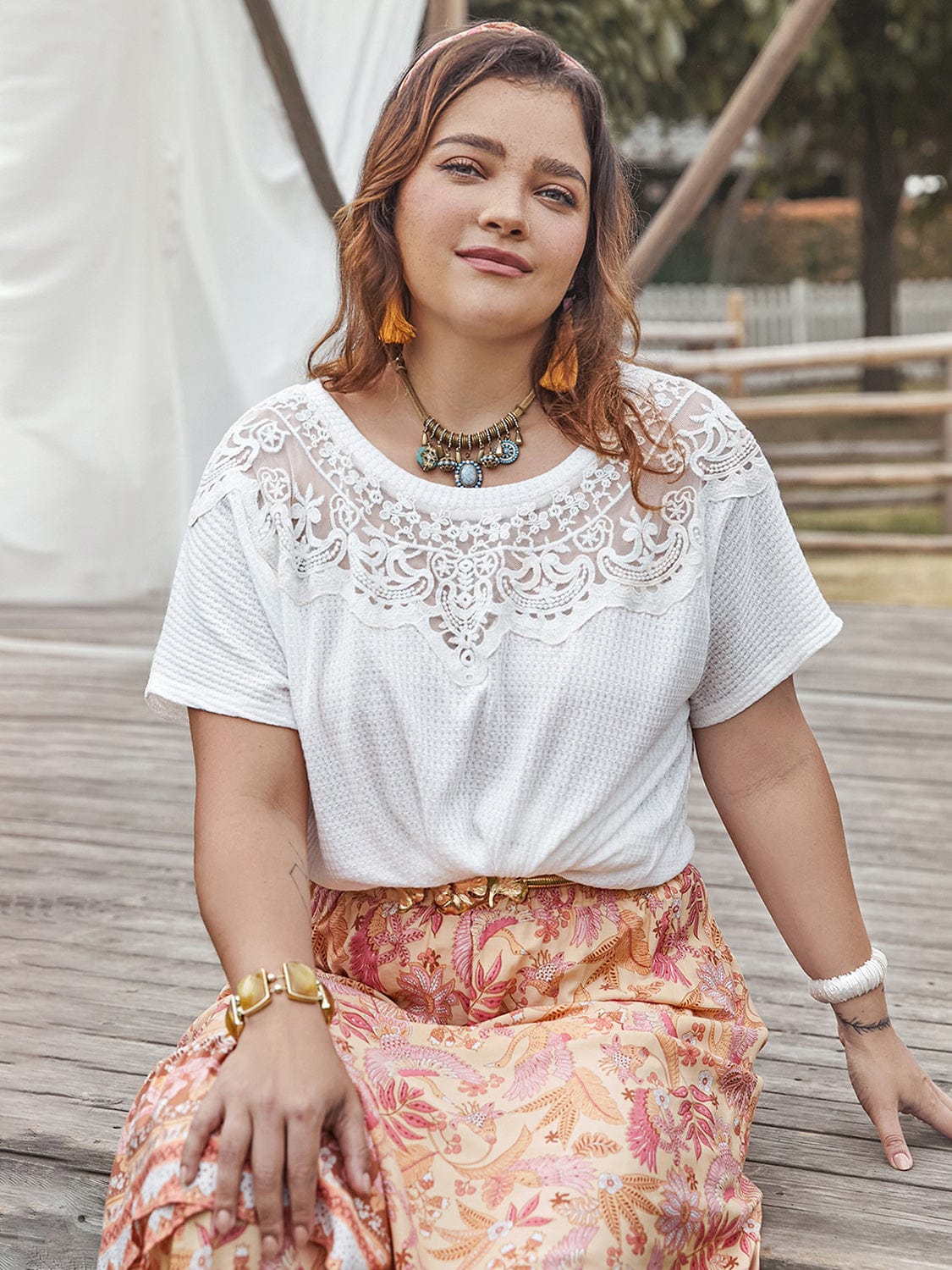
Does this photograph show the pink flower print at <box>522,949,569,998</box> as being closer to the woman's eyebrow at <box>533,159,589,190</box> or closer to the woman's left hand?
the woman's left hand

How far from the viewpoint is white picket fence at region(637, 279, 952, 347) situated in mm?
13977

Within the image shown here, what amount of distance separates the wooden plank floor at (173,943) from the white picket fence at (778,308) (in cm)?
1043

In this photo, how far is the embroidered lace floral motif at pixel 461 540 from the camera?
4.35ft

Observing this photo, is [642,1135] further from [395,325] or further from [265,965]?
[395,325]

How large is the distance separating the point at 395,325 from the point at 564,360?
162 mm

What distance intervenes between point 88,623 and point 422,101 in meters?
3.21

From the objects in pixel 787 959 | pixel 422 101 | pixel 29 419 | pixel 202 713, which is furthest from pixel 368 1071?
pixel 29 419

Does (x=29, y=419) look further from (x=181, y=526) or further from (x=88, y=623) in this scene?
(x=88, y=623)

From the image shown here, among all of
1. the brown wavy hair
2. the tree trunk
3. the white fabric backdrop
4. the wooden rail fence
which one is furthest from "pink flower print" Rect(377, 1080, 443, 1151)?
the tree trunk

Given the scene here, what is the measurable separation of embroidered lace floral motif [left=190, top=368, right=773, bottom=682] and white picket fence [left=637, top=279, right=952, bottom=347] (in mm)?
12488

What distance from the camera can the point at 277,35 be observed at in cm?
368

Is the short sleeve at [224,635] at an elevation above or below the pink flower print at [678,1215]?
above

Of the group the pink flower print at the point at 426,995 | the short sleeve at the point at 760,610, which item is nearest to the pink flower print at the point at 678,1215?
the pink flower print at the point at 426,995

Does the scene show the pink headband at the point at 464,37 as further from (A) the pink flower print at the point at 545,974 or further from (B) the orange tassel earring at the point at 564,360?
(A) the pink flower print at the point at 545,974
